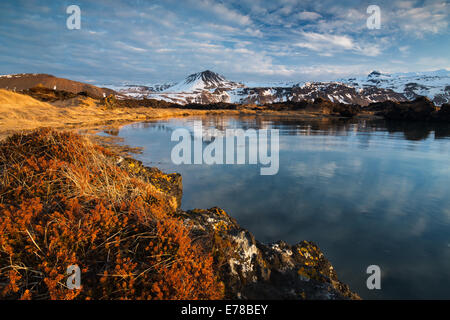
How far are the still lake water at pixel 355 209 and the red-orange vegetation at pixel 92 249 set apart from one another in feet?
11.0

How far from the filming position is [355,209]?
24.3 ft

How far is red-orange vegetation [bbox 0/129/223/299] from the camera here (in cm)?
251

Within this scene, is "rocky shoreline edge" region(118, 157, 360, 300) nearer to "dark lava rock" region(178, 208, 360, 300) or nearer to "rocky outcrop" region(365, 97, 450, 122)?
"dark lava rock" region(178, 208, 360, 300)

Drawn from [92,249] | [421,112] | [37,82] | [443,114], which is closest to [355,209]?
[92,249]

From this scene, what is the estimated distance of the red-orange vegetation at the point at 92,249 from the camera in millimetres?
2512

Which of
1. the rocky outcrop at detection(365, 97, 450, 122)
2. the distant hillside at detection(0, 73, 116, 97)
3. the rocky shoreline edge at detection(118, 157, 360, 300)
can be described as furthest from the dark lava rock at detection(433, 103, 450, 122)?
the distant hillside at detection(0, 73, 116, 97)

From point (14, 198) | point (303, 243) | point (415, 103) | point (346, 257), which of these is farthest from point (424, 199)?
point (415, 103)

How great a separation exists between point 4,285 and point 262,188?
7.88 meters

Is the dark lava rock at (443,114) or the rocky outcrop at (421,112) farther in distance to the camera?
the rocky outcrop at (421,112)

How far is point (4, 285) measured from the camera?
2426mm

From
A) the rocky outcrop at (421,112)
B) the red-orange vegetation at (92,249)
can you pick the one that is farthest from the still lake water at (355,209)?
the rocky outcrop at (421,112)

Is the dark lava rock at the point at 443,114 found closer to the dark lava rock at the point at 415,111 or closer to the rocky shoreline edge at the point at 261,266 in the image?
the dark lava rock at the point at 415,111

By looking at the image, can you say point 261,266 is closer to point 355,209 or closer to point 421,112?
point 355,209

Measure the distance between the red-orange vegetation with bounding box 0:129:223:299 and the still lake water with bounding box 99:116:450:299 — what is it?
11.0ft
